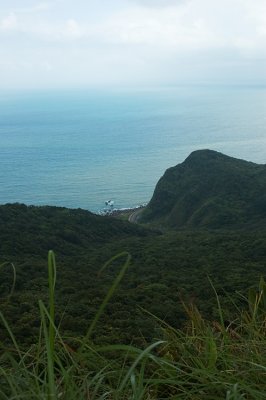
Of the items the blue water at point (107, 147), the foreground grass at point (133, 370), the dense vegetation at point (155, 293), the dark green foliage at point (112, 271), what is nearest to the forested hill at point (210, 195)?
the dense vegetation at point (155, 293)

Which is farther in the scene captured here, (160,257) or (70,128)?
(70,128)

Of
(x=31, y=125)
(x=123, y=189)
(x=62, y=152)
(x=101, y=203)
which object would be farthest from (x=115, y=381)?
(x=31, y=125)

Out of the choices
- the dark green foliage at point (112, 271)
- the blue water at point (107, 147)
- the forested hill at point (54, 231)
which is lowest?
the dark green foliage at point (112, 271)

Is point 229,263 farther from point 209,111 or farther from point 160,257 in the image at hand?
point 209,111

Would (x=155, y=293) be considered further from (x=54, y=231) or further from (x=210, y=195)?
(x=210, y=195)

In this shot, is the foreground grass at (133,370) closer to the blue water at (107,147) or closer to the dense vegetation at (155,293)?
the dense vegetation at (155,293)

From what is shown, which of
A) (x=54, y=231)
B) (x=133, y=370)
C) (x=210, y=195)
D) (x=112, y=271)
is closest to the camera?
(x=133, y=370)

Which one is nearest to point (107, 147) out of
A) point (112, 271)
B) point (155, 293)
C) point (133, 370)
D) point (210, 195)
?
point (210, 195)
